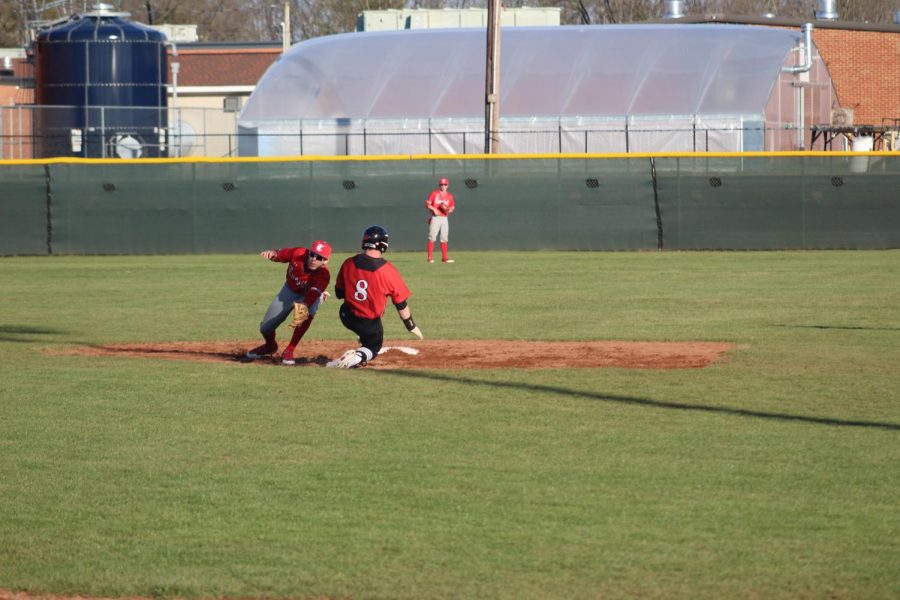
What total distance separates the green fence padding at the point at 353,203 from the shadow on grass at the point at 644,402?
18.3 m

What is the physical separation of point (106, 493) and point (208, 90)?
52.8m

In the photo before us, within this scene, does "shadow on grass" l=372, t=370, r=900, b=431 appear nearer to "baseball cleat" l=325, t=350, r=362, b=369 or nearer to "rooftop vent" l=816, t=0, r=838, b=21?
"baseball cleat" l=325, t=350, r=362, b=369

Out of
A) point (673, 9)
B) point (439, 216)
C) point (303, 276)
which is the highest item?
point (673, 9)

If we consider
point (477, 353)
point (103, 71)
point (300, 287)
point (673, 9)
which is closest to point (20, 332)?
point (300, 287)

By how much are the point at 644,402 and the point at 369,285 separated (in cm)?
319

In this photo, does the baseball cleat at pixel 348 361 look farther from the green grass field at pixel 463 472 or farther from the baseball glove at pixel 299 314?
the baseball glove at pixel 299 314

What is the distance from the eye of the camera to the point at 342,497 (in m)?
7.79

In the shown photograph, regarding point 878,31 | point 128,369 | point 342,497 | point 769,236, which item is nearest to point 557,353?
point 128,369

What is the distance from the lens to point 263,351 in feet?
46.2

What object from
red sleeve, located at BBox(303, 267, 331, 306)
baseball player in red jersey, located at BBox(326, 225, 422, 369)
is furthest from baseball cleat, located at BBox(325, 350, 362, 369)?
red sleeve, located at BBox(303, 267, 331, 306)

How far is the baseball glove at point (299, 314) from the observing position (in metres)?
13.4

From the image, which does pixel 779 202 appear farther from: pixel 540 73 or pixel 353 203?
pixel 540 73

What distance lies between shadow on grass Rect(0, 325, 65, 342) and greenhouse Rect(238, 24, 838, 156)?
2038cm

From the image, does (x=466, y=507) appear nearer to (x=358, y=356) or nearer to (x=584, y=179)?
(x=358, y=356)
